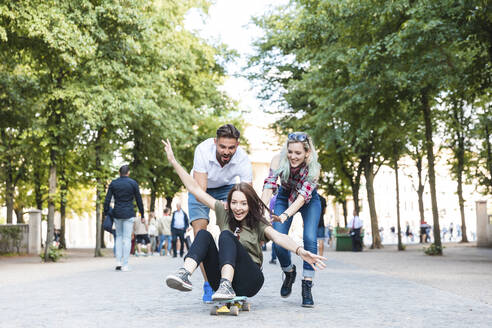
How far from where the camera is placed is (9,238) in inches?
978

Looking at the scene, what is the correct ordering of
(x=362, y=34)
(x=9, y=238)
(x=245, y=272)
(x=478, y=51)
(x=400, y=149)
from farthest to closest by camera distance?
1. (x=400, y=149)
2. (x=9, y=238)
3. (x=362, y=34)
4. (x=478, y=51)
5. (x=245, y=272)

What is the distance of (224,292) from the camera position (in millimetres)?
5336

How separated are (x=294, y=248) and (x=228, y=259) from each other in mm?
596

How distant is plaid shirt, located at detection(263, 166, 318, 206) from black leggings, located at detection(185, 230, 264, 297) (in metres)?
0.99

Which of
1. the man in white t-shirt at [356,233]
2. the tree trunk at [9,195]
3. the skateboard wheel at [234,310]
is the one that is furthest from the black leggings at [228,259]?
the tree trunk at [9,195]

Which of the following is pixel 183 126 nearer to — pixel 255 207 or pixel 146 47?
pixel 146 47

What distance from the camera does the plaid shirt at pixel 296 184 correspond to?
6516 mm

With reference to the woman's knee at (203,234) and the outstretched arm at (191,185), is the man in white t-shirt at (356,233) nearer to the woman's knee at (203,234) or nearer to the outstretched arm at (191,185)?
the outstretched arm at (191,185)

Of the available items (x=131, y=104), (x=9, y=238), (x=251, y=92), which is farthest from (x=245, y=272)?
(x=251, y=92)

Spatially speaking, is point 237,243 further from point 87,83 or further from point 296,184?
point 87,83

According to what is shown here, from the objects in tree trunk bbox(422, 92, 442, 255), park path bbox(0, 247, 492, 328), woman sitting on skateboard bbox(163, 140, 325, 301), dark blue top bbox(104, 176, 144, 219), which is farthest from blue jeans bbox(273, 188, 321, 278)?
tree trunk bbox(422, 92, 442, 255)

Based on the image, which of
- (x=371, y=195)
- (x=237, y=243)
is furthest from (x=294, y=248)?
(x=371, y=195)

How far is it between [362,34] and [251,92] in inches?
610

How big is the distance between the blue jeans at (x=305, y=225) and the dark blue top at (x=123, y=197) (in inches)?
261
